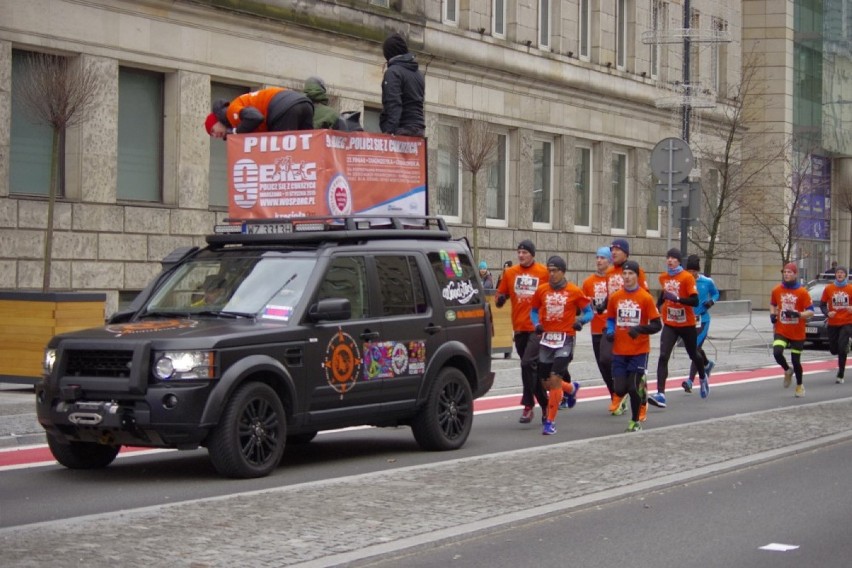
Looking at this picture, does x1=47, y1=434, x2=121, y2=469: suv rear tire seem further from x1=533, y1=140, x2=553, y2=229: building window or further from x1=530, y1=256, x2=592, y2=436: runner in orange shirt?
x1=533, y1=140, x2=553, y2=229: building window

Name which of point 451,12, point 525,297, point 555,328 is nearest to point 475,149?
point 451,12

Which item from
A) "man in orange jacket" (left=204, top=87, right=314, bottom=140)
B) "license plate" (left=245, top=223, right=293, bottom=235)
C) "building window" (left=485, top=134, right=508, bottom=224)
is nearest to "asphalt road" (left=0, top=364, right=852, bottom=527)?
"license plate" (left=245, top=223, right=293, bottom=235)

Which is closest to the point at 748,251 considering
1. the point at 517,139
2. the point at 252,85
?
the point at 517,139

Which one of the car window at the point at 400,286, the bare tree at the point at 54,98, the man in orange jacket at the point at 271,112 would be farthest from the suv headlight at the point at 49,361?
the bare tree at the point at 54,98

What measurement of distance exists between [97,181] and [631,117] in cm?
2186

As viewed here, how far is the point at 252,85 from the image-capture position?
29250 mm

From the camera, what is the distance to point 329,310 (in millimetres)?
11430

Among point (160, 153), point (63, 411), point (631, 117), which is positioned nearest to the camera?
point (63, 411)

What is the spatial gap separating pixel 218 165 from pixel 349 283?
1724 centimetres

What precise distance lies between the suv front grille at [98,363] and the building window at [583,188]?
1238 inches

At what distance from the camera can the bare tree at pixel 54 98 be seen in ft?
→ 71.4

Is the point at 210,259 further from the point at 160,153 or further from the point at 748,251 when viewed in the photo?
the point at 748,251

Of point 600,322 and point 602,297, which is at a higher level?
point 602,297

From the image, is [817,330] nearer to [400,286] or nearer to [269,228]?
[400,286]
